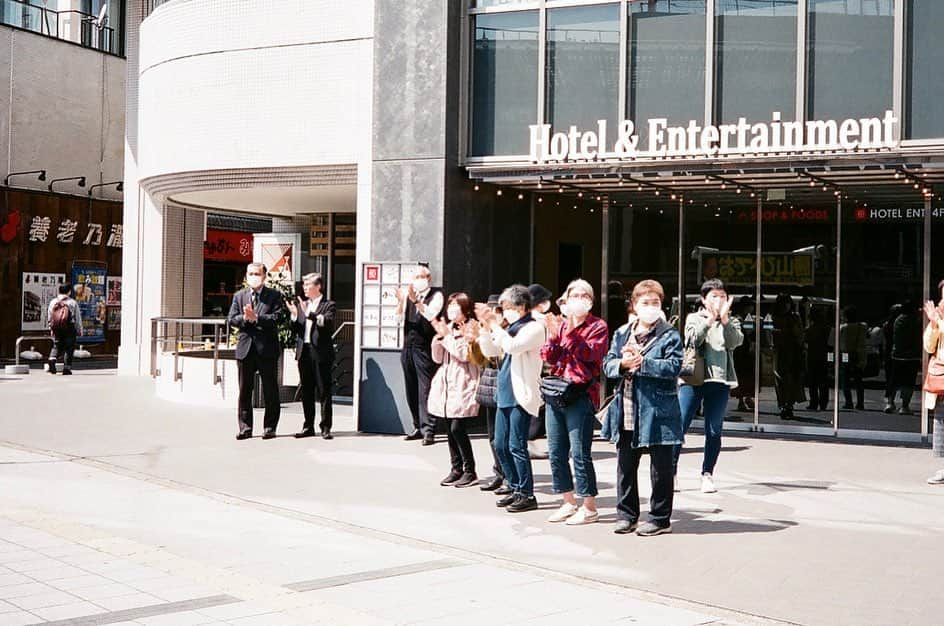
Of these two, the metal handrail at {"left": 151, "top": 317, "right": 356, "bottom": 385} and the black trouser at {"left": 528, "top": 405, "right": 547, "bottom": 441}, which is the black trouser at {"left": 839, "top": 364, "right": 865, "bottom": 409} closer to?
the black trouser at {"left": 528, "top": 405, "right": 547, "bottom": 441}

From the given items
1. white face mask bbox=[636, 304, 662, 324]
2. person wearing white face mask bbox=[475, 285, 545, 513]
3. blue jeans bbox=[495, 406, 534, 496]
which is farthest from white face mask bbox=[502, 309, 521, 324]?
white face mask bbox=[636, 304, 662, 324]

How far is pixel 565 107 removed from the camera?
14.2 m

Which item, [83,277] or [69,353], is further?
[83,277]

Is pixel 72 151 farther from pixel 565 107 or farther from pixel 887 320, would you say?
pixel 887 320

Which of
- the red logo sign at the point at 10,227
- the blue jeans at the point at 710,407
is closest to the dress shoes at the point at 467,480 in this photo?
the blue jeans at the point at 710,407

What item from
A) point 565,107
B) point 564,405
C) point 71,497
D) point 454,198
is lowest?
point 71,497

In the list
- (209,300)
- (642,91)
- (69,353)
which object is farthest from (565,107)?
(209,300)

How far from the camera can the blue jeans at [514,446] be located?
928 centimetres

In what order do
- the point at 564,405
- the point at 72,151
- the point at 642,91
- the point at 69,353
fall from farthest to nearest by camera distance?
the point at 72,151, the point at 69,353, the point at 642,91, the point at 564,405

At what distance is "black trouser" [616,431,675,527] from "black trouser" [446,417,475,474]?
2.10 metres

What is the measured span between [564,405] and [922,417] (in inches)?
266

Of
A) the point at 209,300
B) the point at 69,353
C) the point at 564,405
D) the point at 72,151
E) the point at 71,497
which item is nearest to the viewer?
the point at 564,405

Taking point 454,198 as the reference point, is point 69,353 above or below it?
below

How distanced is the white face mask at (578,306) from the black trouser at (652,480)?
0.94 metres
